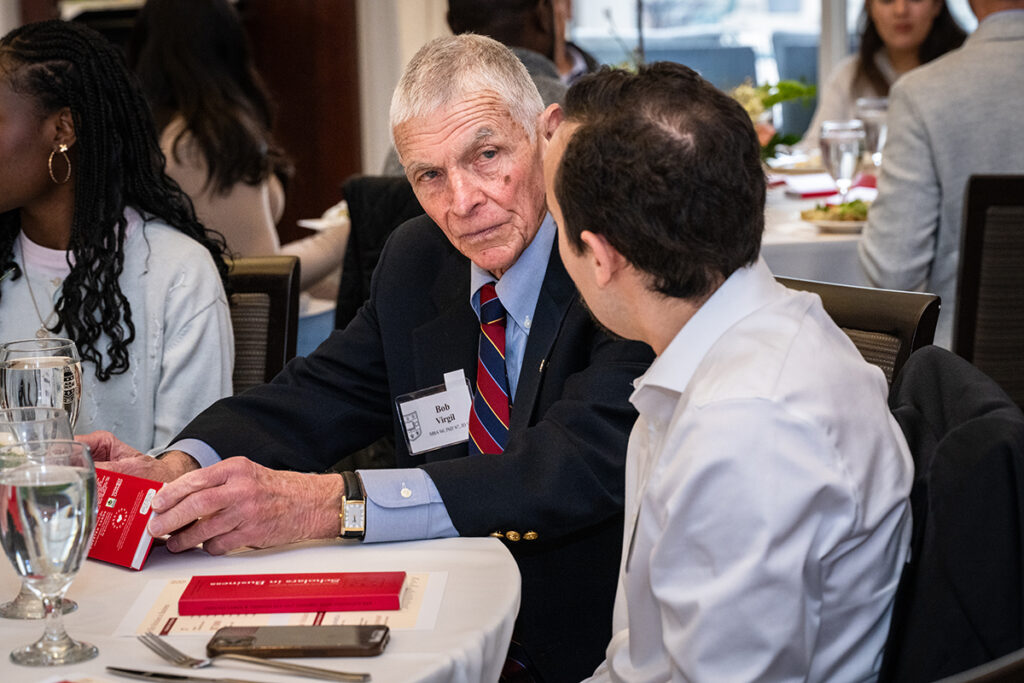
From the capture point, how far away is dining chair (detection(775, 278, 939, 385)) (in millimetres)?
1774

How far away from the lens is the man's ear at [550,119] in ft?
5.75

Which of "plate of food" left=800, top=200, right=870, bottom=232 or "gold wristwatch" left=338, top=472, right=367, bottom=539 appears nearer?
"gold wristwatch" left=338, top=472, right=367, bottom=539

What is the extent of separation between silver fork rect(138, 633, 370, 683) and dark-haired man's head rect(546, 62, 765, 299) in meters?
0.50

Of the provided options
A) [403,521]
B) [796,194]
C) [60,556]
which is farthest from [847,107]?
[60,556]

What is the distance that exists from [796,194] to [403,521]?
316cm

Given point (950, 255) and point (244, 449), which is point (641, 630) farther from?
point (950, 255)

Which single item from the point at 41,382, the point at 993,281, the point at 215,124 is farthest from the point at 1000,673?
the point at 215,124

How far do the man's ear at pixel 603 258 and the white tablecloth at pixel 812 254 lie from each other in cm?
200

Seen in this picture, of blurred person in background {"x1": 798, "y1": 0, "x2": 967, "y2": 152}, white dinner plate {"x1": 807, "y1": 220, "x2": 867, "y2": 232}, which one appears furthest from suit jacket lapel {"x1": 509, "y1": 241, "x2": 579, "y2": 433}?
blurred person in background {"x1": 798, "y1": 0, "x2": 967, "y2": 152}

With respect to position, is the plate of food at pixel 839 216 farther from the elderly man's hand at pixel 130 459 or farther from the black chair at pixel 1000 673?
the black chair at pixel 1000 673

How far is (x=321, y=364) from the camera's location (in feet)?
6.42

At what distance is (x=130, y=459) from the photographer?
62.6 inches

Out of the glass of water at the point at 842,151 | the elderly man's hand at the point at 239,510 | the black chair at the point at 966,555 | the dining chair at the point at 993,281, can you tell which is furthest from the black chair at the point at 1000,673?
the glass of water at the point at 842,151

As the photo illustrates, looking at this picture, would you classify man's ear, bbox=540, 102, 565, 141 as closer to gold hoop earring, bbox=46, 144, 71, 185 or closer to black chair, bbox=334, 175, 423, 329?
gold hoop earring, bbox=46, 144, 71, 185
